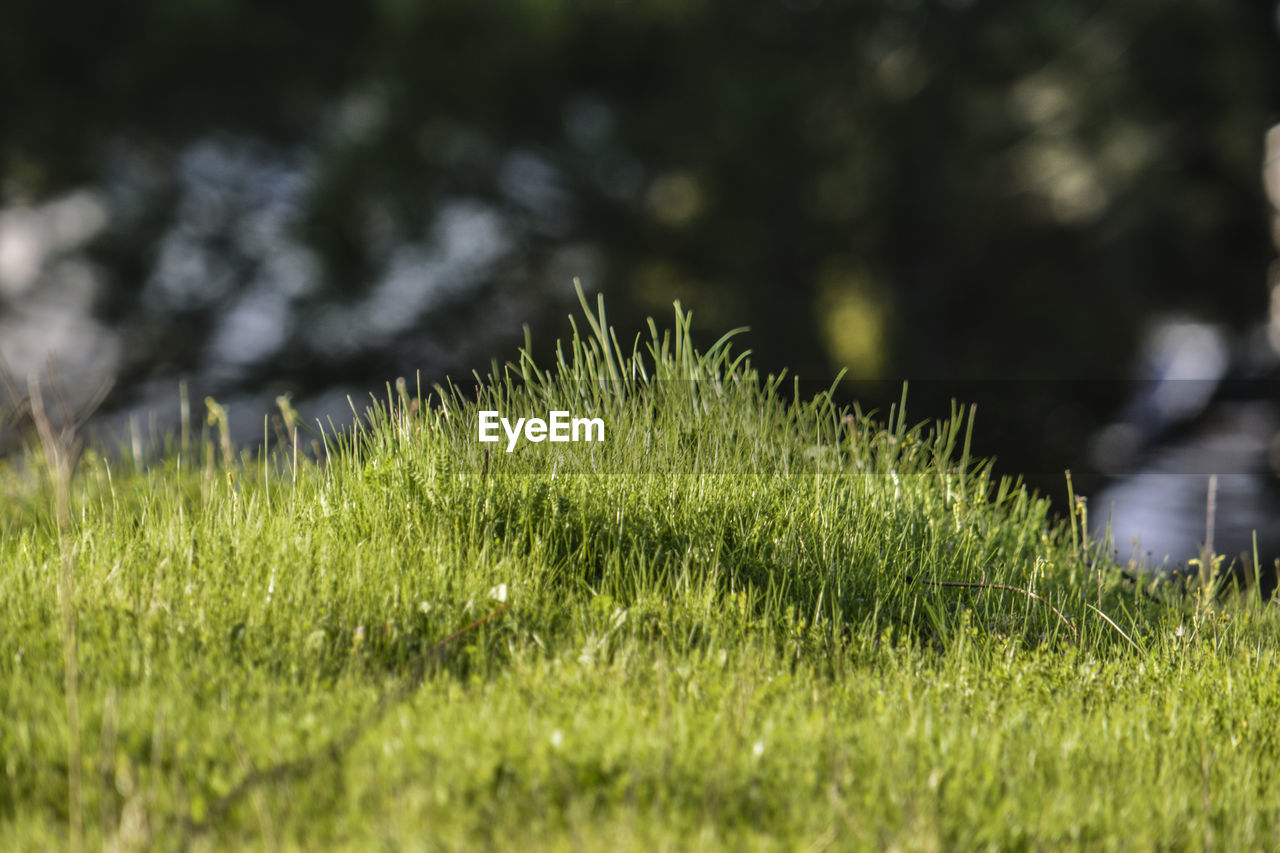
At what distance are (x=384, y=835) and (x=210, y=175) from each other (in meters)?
6.75

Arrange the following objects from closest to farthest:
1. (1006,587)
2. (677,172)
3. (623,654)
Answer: (623,654), (1006,587), (677,172)

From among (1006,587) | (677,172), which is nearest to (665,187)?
(677,172)

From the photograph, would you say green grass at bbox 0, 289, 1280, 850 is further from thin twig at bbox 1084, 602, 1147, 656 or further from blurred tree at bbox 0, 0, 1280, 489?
blurred tree at bbox 0, 0, 1280, 489

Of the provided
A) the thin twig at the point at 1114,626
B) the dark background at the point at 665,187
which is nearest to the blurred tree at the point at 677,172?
the dark background at the point at 665,187

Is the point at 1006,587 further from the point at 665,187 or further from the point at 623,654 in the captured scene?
the point at 665,187

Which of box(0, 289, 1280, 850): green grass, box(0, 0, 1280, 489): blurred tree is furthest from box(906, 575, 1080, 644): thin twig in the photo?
box(0, 0, 1280, 489): blurred tree

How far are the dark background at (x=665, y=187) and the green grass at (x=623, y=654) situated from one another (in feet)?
8.67

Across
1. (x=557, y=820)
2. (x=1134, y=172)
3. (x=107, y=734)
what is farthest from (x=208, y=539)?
(x=1134, y=172)

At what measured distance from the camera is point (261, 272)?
7383mm

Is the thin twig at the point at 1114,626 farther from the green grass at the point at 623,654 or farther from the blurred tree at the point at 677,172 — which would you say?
the blurred tree at the point at 677,172

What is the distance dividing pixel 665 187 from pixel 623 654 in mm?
5923

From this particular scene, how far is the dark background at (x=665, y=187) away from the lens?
23.3 ft

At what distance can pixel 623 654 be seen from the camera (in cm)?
258

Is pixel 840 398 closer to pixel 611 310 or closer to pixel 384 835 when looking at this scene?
pixel 611 310
